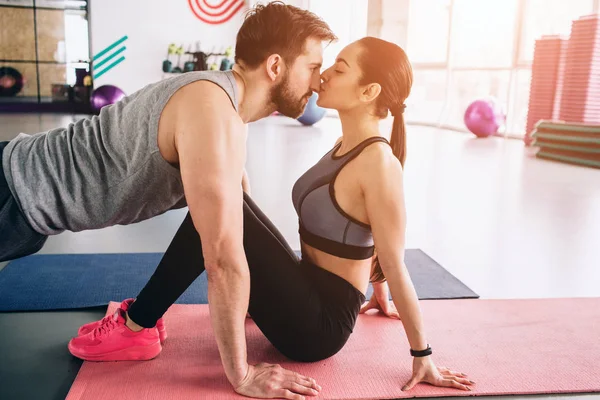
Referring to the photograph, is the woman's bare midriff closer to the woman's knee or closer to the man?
the woman's knee

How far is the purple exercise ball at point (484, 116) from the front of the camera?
7.66 m

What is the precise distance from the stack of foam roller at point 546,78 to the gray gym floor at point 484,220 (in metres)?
1.01

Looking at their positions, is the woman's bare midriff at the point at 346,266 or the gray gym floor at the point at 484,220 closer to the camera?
the woman's bare midriff at the point at 346,266

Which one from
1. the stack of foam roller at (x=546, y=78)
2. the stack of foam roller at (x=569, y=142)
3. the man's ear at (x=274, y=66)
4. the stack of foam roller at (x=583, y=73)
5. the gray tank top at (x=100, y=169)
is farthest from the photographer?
the stack of foam roller at (x=546, y=78)

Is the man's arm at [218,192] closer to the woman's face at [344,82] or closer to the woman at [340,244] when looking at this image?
the woman at [340,244]

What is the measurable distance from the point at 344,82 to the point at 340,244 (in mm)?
432

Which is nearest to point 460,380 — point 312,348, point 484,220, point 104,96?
point 312,348

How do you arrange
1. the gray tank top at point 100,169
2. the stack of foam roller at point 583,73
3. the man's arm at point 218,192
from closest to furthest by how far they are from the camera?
the man's arm at point 218,192 < the gray tank top at point 100,169 < the stack of foam roller at point 583,73

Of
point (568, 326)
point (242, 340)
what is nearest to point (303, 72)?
point (242, 340)

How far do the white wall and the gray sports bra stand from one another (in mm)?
10025

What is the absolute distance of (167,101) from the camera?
130 centimetres

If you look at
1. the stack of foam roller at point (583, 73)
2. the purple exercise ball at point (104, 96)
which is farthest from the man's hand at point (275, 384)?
the purple exercise ball at point (104, 96)

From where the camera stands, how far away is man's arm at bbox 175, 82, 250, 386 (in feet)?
3.94

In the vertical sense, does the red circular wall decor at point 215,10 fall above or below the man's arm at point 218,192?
above
